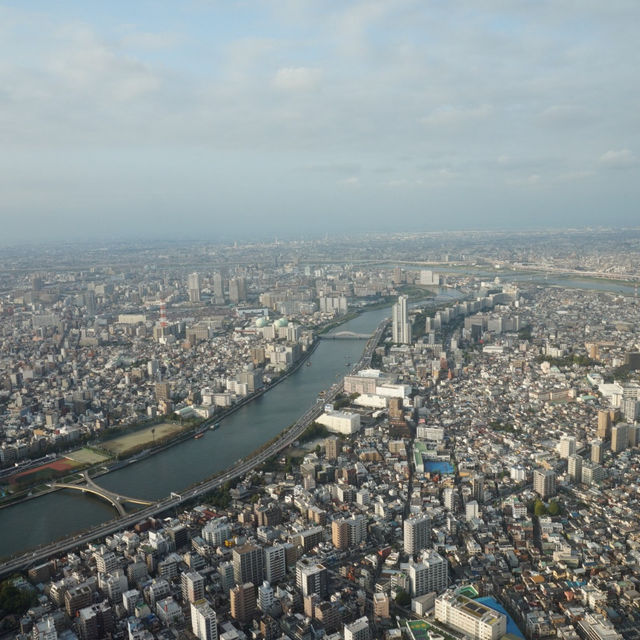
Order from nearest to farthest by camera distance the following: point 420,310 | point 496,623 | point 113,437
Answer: point 496,623
point 113,437
point 420,310

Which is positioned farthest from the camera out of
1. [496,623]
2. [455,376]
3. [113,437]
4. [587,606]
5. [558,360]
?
[558,360]

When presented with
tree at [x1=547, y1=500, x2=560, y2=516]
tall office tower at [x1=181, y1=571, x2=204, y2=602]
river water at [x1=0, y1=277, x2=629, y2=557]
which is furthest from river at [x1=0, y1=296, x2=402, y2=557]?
tree at [x1=547, y1=500, x2=560, y2=516]

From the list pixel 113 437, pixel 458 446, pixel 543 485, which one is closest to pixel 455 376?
pixel 458 446

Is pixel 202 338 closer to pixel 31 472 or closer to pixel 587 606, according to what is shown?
pixel 31 472

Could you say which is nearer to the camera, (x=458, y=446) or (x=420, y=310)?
(x=458, y=446)

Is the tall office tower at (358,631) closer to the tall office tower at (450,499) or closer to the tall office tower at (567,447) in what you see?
the tall office tower at (450,499)

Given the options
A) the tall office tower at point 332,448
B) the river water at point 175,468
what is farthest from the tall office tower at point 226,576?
the tall office tower at point 332,448
